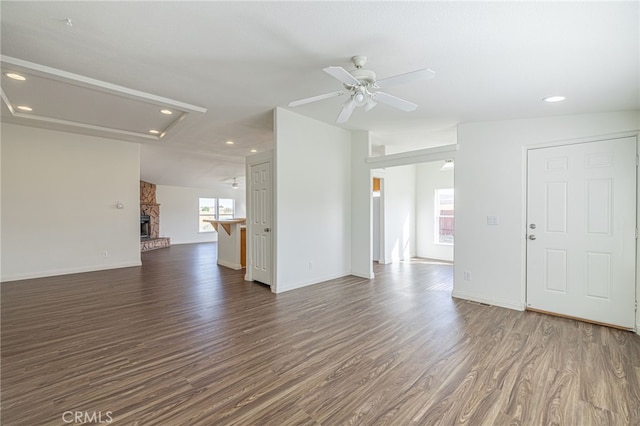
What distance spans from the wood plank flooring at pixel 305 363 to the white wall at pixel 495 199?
1.31ft

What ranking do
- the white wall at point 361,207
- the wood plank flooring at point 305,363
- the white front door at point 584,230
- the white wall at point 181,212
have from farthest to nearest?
the white wall at point 181,212 → the white wall at point 361,207 → the white front door at point 584,230 → the wood plank flooring at point 305,363

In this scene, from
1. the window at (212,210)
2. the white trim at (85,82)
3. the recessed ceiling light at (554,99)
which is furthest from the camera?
the window at (212,210)

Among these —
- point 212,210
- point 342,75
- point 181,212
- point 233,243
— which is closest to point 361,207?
point 233,243

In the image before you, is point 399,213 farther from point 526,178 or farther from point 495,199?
point 526,178

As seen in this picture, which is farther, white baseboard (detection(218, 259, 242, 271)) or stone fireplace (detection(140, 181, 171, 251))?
stone fireplace (detection(140, 181, 171, 251))

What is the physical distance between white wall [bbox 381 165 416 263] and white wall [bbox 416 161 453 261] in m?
0.14

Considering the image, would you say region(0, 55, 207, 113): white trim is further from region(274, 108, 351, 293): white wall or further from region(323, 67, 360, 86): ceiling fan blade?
region(323, 67, 360, 86): ceiling fan blade

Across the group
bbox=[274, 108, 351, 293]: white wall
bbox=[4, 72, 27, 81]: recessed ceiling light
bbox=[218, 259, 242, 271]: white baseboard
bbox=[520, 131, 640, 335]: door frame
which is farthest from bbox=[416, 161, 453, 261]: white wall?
bbox=[4, 72, 27, 81]: recessed ceiling light

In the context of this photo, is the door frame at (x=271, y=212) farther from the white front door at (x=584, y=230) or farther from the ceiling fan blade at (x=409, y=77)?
the white front door at (x=584, y=230)

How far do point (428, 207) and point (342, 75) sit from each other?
19.8 ft

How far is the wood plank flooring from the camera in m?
1.83

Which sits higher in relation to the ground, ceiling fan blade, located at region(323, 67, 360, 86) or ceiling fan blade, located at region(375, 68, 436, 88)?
ceiling fan blade, located at region(323, 67, 360, 86)

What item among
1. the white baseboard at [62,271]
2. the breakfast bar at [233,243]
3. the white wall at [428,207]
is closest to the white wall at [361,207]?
the breakfast bar at [233,243]

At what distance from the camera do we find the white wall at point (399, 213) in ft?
22.7
